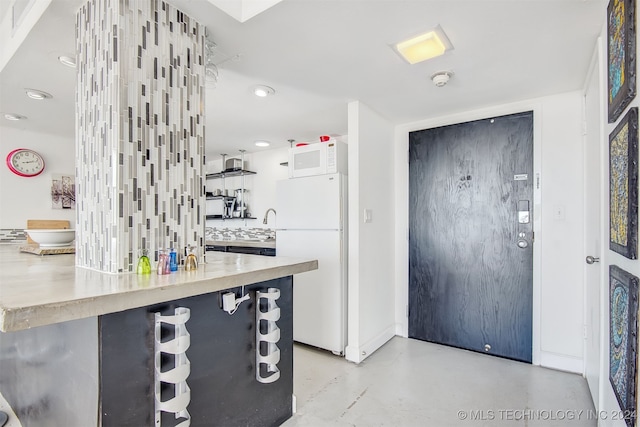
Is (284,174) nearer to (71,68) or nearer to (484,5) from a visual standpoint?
(71,68)

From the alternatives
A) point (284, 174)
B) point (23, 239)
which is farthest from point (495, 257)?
point (23, 239)

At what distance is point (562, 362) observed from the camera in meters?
2.53

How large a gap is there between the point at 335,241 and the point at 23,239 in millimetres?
3563

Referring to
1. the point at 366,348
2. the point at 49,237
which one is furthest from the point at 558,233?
the point at 49,237

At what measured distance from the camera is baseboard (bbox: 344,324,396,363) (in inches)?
104

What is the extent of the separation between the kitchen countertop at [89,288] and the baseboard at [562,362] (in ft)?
7.60

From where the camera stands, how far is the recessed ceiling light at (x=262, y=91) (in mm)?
2452

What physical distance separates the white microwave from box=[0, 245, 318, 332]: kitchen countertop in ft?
4.87

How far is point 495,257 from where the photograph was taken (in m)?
2.81

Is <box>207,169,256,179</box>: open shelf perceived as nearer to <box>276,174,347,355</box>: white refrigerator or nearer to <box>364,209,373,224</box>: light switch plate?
<box>276,174,347,355</box>: white refrigerator

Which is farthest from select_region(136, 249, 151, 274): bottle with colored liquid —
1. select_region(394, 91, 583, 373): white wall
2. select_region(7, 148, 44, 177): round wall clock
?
select_region(7, 148, 44, 177): round wall clock

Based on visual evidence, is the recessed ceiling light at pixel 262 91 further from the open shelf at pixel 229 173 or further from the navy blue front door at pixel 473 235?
the open shelf at pixel 229 173

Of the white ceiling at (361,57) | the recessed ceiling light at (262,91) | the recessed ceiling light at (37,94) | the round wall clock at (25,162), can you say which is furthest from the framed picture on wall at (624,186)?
the round wall clock at (25,162)

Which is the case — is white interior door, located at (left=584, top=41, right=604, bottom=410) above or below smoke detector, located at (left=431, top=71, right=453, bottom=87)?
below
